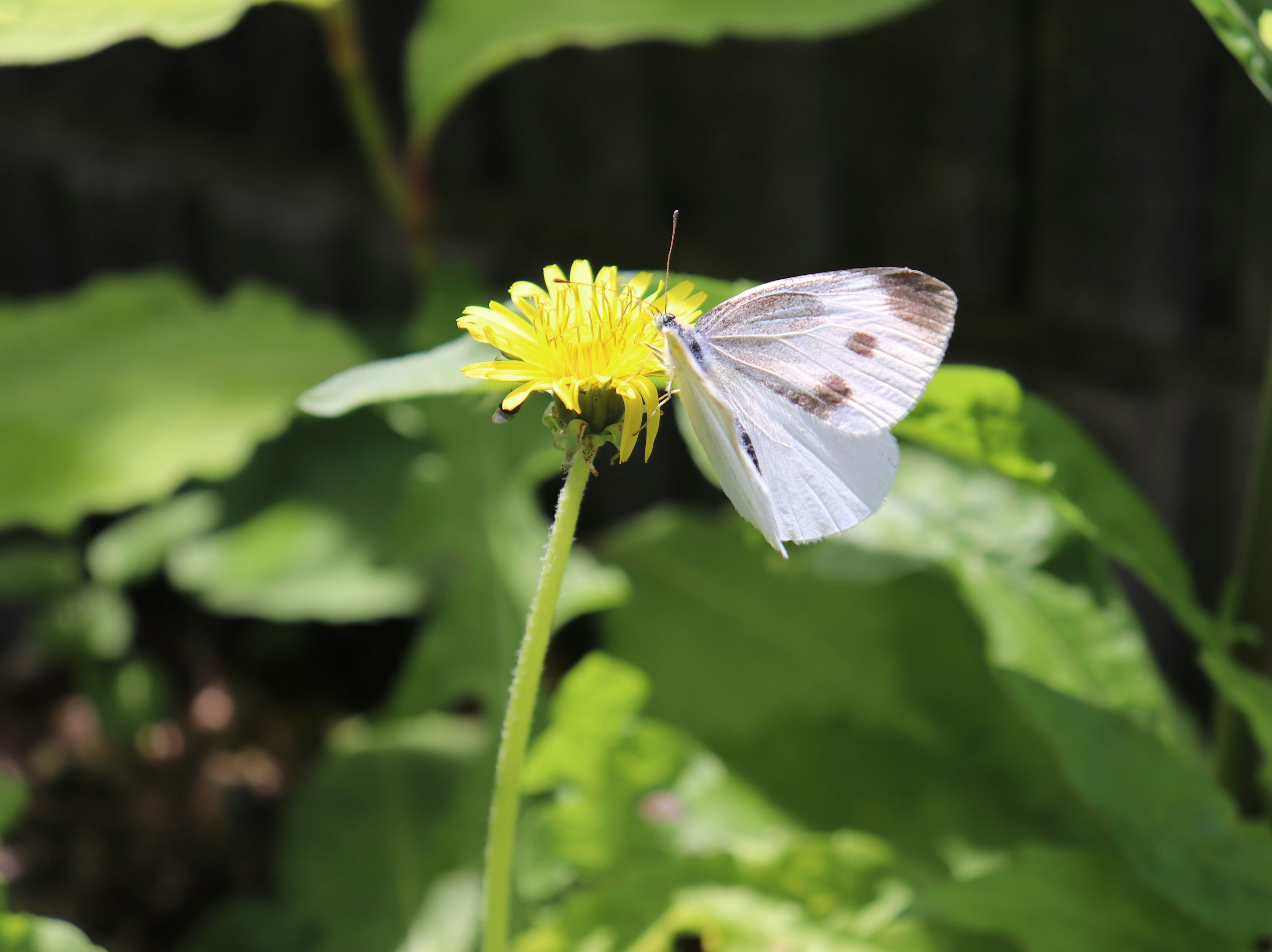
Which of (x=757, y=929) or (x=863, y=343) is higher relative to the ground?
(x=863, y=343)

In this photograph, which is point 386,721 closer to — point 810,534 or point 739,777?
point 739,777

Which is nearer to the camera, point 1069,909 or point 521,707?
point 521,707

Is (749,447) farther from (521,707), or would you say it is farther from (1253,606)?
(1253,606)

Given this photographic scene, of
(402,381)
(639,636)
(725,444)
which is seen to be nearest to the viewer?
(725,444)

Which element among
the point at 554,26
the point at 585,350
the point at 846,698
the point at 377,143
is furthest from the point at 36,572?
the point at 585,350

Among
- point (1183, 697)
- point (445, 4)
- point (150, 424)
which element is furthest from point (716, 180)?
point (1183, 697)

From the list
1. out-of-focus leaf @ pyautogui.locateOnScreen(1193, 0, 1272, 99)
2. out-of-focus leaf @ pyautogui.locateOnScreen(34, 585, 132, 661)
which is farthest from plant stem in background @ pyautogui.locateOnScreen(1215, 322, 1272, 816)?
out-of-focus leaf @ pyautogui.locateOnScreen(34, 585, 132, 661)

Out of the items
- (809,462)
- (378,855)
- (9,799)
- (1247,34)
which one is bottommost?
(378,855)
